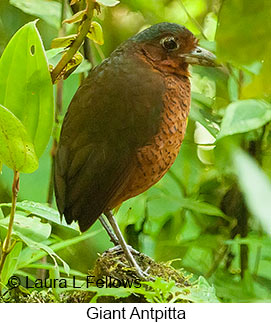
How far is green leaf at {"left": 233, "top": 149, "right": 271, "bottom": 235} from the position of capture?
0.68 metres

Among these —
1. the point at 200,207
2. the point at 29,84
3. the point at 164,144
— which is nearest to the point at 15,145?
the point at 29,84

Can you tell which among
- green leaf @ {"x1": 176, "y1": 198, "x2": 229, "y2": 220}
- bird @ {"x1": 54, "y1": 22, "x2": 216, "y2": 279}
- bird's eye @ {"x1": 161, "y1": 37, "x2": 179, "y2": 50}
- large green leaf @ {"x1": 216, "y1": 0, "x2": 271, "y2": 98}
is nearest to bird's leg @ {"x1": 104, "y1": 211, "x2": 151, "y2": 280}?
bird @ {"x1": 54, "y1": 22, "x2": 216, "y2": 279}

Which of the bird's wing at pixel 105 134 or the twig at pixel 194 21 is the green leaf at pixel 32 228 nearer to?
the bird's wing at pixel 105 134

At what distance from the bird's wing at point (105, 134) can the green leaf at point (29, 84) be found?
2.2 inches

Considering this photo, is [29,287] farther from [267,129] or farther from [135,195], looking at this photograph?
[267,129]

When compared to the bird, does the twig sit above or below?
above

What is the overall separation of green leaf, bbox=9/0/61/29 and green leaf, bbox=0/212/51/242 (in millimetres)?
258

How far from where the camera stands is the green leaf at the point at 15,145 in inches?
20.9

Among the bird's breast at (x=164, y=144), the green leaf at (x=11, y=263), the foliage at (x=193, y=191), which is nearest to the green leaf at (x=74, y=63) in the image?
the foliage at (x=193, y=191)

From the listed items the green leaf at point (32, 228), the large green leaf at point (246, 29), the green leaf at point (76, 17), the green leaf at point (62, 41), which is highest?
the large green leaf at point (246, 29)

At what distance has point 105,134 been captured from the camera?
2.01ft

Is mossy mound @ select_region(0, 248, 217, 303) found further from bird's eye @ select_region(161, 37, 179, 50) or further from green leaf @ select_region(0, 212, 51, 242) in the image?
bird's eye @ select_region(161, 37, 179, 50)

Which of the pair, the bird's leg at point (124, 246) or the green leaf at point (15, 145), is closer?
the green leaf at point (15, 145)

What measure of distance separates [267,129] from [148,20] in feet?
0.71
